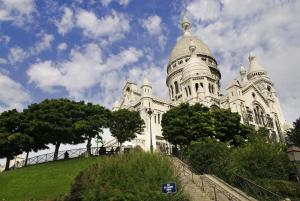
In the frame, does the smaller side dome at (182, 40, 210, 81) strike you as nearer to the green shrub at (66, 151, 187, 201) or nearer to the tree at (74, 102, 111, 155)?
the tree at (74, 102, 111, 155)

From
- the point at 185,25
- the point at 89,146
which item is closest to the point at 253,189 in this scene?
the point at 89,146

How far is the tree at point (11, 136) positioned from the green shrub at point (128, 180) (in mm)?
21291

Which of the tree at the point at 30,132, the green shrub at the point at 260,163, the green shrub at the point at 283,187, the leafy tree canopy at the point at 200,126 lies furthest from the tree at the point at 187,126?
the green shrub at the point at 283,187

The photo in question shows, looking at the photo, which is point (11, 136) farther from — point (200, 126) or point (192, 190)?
point (192, 190)

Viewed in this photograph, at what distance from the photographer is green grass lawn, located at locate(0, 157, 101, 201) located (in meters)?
23.9

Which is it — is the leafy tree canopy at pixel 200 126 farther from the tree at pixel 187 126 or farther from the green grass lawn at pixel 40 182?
the green grass lawn at pixel 40 182

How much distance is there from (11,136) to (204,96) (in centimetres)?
3442

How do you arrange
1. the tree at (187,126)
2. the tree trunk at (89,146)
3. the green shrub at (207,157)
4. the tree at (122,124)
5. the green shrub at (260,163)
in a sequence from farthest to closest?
the tree at (122,124) < the tree at (187,126) < the tree trunk at (89,146) < the green shrub at (207,157) < the green shrub at (260,163)

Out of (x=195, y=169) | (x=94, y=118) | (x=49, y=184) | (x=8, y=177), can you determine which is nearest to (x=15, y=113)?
(x=94, y=118)

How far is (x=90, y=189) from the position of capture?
57.9ft

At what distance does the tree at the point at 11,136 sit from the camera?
38.3 m

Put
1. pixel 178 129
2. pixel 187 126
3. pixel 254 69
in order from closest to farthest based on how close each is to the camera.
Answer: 1. pixel 178 129
2. pixel 187 126
3. pixel 254 69

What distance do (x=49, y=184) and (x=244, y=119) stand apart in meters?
41.5

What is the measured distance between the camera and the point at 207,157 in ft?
100.0
